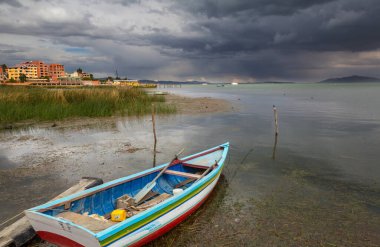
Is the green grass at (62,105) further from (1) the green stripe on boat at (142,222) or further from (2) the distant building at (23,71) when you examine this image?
(2) the distant building at (23,71)

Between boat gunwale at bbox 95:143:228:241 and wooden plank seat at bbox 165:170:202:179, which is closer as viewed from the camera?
boat gunwale at bbox 95:143:228:241

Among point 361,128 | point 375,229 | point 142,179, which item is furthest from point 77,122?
point 361,128

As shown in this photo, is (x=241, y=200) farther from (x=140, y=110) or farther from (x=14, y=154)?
(x=140, y=110)

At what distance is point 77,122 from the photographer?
67.0 ft

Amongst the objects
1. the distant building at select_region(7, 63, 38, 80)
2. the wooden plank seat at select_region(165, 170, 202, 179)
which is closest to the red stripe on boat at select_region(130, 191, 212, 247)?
the wooden plank seat at select_region(165, 170, 202, 179)

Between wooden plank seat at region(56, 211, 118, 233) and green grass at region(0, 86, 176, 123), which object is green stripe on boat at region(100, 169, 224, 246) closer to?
wooden plank seat at region(56, 211, 118, 233)

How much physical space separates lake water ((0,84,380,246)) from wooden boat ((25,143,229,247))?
2.18ft

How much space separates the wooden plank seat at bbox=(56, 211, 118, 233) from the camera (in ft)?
15.1

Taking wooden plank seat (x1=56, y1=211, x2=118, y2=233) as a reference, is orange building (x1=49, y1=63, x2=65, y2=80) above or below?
above

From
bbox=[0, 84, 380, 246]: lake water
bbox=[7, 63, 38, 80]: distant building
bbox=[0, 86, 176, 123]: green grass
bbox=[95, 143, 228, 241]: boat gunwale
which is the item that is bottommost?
bbox=[0, 84, 380, 246]: lake water

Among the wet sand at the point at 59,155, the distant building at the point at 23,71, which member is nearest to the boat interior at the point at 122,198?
the wet sand at the point at 59,155

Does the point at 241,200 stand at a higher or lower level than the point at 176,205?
lower

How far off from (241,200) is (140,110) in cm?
2022

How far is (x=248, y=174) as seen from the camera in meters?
9.98
